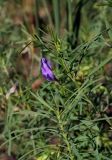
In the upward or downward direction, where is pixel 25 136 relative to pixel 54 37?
downward

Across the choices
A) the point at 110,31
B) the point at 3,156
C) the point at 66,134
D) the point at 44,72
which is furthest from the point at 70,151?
the point at 3,156

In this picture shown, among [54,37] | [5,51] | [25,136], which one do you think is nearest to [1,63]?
[5,51]

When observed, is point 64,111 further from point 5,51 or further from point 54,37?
point 5,51

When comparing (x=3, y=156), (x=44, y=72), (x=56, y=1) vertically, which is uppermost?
(x=56, y=1)

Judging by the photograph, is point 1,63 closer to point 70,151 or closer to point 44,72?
point 44,72

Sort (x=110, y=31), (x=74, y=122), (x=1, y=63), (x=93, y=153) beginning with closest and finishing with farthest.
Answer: (x=110, y=31) → (x=93, y=153) → (x=74, y=122) → (x=1, y=63)

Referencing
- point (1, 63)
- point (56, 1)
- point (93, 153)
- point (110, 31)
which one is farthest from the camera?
point (56, 1)

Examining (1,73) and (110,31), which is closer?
(110,31)

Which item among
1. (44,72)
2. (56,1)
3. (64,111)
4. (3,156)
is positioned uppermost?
(56,1)

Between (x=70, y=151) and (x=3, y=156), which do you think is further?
(x=3, y=156)
